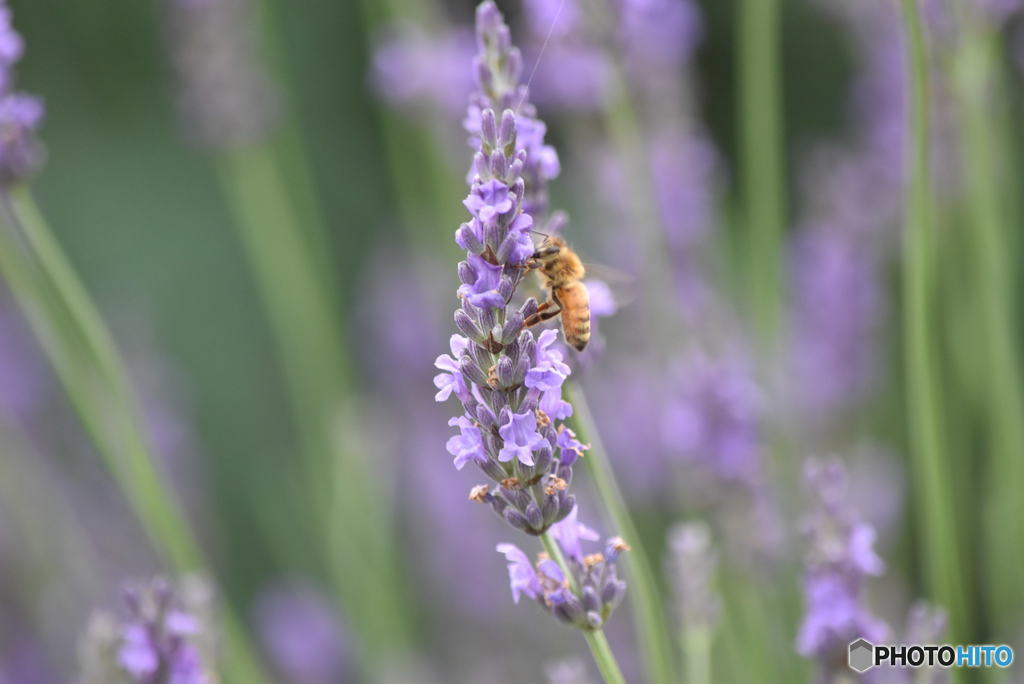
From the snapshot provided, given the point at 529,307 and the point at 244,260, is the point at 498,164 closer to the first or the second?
the point at 529,307

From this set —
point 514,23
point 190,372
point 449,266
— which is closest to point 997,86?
point 514,23

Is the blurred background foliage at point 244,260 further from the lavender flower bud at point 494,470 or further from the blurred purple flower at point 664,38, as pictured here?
the lavender flower bud at point 494,470

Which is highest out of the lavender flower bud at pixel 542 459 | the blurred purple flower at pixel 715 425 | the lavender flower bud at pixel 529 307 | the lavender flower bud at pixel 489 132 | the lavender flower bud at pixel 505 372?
the blurred purple flower at pixel 715 425

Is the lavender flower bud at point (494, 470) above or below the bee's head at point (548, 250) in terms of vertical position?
below

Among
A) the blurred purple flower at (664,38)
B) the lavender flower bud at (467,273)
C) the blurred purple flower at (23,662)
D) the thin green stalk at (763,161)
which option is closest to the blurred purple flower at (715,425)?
the thin green stalk at (763,161)

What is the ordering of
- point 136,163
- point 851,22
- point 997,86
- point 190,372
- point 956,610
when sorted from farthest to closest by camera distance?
point 136,163
point 190,372
point 851,22
point 997,86
point 956,610

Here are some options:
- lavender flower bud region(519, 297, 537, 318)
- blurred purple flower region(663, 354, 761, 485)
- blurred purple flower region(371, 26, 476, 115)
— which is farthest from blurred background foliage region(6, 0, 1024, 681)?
lavender flower bud region(519, 297, 537, 318)

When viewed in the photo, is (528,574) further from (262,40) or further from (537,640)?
(262,40)

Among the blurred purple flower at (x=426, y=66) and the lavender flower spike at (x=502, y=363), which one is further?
the blurred purple flower at (x=426, y=66)
